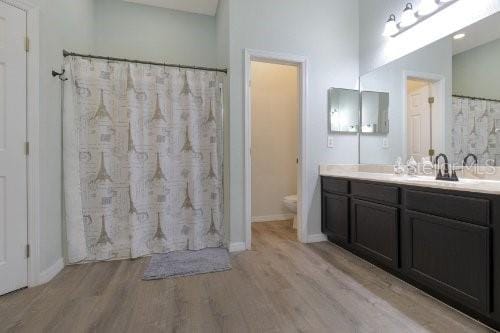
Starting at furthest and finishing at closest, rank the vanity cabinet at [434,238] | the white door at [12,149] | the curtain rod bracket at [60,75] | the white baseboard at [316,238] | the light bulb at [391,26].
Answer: the white baseboard at [316,238] < the light bulb at [391,26] < the curtain rod bracket at [60,75] < the white door at [12,149] < the vanity cabinet at [434,238]

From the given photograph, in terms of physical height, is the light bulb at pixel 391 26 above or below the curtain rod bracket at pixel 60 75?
above

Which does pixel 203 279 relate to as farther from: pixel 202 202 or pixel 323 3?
pixel 323 3

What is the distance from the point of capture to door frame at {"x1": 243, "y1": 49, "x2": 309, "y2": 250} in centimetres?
258

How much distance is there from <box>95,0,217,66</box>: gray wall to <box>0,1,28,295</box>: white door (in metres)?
1.25

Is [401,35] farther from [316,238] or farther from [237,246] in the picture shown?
[237,246]

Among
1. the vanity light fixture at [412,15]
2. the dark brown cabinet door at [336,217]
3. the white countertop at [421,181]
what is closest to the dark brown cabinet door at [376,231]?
the dark brown cabinet door at [336,217]

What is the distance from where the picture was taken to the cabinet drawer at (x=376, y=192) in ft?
6.47

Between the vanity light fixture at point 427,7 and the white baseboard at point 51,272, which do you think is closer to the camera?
the white baseboard at point 51,272

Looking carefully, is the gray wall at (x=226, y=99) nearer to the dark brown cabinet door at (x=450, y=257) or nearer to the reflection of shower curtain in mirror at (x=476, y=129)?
the dark brown cabinet door at (x=450, y=257)

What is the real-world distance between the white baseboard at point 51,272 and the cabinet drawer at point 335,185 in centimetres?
261

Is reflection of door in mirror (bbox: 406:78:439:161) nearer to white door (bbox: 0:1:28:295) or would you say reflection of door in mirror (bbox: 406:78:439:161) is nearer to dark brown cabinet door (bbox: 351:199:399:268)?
dark brown cabinet door (bbox: 351:199:399:268)

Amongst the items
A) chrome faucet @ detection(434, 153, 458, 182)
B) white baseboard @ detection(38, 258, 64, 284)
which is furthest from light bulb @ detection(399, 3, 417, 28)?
white baseboard @ detection(38, 258, 64, 284)

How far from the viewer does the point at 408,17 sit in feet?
7.71

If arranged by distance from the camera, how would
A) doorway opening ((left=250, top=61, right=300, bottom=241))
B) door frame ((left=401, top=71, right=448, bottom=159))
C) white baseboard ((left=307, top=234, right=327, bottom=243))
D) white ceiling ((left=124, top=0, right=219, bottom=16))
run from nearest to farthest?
door frame ((left=401, top=71, right=448, bottom=159))
white baseboard ((left=307, top=234, right=327, bottom=243))
white ceiling ((left=124, top=0, right=219, bottom=16))
doorway opening ((left=250, top=61, right=300, bottom=241))
